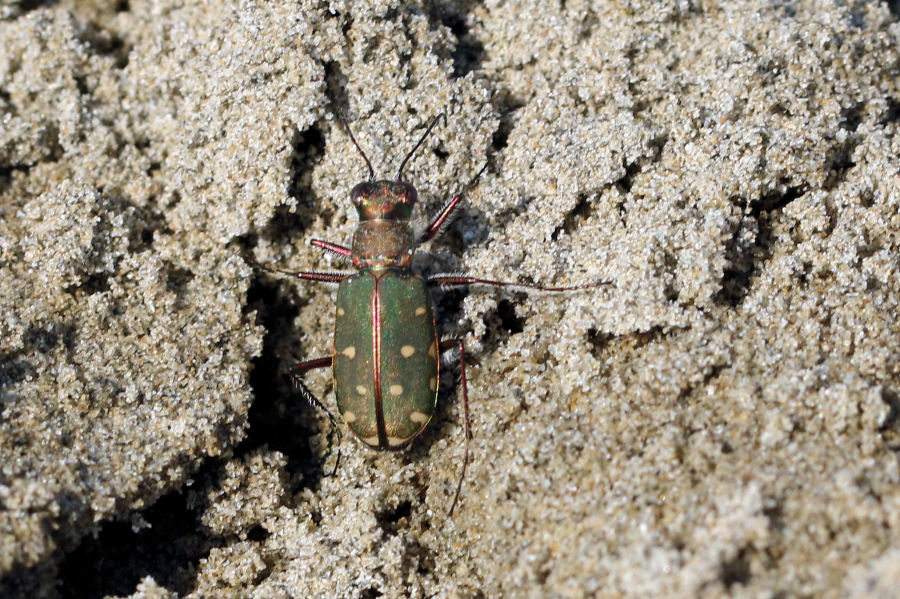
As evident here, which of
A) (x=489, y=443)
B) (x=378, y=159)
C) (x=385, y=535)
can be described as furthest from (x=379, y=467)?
(x=378, y=159)

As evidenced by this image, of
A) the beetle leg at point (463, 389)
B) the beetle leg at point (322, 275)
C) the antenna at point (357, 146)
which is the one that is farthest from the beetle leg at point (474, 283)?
the antenna at point (357, 146)

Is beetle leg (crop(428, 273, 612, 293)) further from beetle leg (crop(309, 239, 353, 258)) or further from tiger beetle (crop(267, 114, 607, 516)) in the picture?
beetle leg (crop(309, 239, 353, 258))

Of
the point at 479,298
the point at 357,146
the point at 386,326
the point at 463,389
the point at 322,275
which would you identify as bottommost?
the point at 463,389

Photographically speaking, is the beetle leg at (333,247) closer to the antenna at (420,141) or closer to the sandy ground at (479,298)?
the sandy ground at (479,298)

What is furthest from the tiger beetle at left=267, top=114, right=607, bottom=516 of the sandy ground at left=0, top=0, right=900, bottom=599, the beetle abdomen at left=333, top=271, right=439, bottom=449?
the sandy ground at left=0, top=0, right=900, bottom=599

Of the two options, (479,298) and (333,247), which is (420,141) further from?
(479,298)

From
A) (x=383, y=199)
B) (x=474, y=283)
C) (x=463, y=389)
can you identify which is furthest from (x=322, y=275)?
(x=463, y=389)

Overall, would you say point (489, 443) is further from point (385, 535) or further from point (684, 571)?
point (684, 571)
